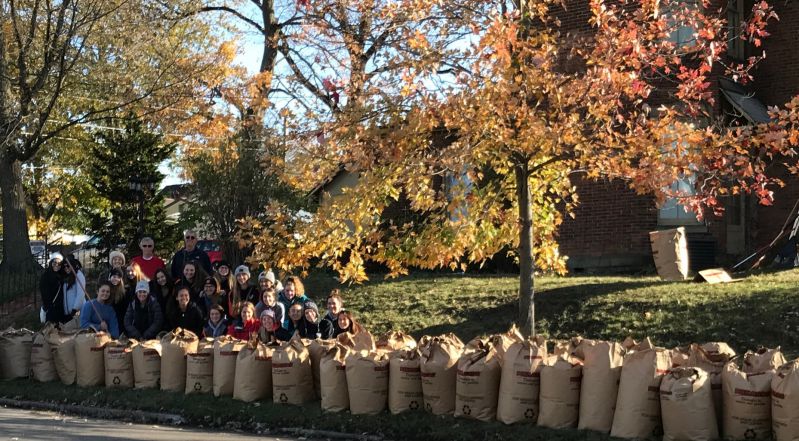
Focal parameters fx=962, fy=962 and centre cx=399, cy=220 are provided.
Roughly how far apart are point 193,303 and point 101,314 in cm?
144

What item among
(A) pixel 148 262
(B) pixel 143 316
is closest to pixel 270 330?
(B) pixel 143 316

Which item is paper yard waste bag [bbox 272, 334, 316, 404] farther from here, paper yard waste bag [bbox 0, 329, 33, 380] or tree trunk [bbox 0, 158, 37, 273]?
tree trunk [bbox 0, 158, 37, 273]

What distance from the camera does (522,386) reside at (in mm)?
8984

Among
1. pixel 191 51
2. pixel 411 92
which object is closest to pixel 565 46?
pixel 411 92

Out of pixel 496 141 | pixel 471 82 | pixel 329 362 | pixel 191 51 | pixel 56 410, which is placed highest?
pixel 191 51

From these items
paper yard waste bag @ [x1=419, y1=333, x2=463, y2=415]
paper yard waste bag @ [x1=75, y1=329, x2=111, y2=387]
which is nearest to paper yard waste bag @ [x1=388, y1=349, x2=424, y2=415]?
paper yard waste bag @ [x1=419, y1=333, x2=463, y2=415]

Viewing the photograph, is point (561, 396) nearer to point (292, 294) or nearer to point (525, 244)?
point (525, 244)

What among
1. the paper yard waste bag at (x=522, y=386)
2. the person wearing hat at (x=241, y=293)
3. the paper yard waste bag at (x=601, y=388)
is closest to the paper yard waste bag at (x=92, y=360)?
the person wearing hat at (x=241, y=293)

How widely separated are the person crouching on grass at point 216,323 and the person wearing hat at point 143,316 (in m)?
0.79

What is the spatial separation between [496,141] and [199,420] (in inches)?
175

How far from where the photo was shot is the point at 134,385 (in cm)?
1219

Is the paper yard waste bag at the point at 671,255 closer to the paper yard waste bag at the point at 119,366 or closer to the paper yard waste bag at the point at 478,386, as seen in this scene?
the paper yard waste bag at the point at 478,386

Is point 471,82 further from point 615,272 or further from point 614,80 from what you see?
point 615,272

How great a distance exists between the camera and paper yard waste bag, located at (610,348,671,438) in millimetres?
8258
